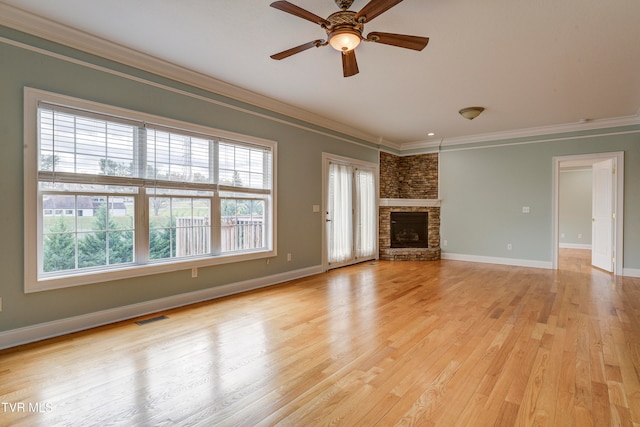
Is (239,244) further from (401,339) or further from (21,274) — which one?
(401,339)

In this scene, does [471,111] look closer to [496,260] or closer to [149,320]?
[496,260]

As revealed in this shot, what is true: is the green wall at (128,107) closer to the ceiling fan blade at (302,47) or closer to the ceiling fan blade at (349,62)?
the ceiling fan blade at (302,47)

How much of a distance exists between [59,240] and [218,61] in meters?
2.37

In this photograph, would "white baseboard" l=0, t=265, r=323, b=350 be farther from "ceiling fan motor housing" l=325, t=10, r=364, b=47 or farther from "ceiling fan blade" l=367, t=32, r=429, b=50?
"ceiling fan blade" l=367, t=32, r=429, b=50

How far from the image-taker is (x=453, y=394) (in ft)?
6.75

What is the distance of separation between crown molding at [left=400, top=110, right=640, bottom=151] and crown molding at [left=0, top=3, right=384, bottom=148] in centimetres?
382

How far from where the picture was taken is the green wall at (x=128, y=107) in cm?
269

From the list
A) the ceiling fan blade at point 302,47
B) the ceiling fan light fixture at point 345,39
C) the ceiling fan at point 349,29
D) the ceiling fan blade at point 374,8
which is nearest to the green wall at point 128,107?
the ceiling fan blade at point 302,47

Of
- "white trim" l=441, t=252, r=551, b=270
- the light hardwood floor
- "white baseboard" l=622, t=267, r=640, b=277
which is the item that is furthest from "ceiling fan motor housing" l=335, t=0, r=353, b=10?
"white baseboard" l=622, t=267, r=640, b=277

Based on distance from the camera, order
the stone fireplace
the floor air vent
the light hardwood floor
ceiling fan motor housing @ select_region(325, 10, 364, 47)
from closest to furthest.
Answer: the light hardwood floor, ceiling fan motor housing @ select_region(325, 10, 364, 47), the floor air vent, the stone fireplace

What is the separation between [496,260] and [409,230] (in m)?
1.92

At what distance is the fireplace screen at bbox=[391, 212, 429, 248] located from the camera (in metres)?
7.64

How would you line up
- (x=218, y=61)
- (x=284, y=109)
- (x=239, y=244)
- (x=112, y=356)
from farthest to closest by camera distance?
(x=284, y=109) → (x=239, y=244) → (x=218, y=61) → (x=112, y=356)

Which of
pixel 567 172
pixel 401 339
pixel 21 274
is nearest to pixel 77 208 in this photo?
pixel 21 274
